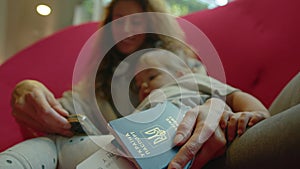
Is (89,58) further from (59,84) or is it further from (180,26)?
(180,26)

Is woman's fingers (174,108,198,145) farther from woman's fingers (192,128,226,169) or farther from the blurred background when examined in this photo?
the blurred background

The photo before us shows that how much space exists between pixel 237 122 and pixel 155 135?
0.41 feet

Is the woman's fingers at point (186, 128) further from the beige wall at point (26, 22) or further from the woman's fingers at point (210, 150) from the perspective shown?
the beige wall at point (26, 22)

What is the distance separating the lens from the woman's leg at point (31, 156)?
527 mm

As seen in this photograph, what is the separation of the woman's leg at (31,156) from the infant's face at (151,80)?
8.9 inches

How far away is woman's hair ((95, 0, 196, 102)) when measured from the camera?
96 cm

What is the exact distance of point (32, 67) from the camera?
3.91 feet

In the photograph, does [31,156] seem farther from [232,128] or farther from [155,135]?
[232,128]

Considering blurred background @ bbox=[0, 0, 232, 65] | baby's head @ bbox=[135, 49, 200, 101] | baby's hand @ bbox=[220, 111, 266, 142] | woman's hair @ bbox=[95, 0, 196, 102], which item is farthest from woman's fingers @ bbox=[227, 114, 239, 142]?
blurred background @ bbox=[0, 0, 232, 65]

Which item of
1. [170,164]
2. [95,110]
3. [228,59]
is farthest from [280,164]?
[228,59]

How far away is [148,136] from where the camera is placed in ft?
1.69

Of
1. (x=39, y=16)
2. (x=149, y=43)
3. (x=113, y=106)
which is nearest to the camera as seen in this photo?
(x=113, y=106)

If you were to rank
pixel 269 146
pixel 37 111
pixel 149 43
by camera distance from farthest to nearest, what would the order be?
pixel 149 43, pixel 37 111, pixel 269 146

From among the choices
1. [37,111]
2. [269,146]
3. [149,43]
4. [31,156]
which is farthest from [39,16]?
[269,146]
